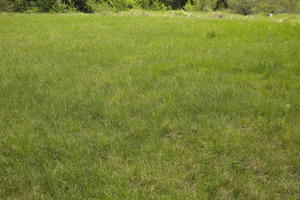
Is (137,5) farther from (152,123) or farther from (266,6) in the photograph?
(152,123)

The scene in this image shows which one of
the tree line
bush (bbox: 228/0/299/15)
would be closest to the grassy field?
bush (bbox: 228/0/299/15)

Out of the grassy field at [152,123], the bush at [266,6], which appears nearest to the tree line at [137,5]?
Answer: the bush at [266,6]

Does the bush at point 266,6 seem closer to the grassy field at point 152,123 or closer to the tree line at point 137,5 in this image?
the tree line at point 137,5

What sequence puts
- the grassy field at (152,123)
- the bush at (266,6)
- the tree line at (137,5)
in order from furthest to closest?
1. the tree line at (137,5)
2. the bush at (266,6)
3. the grassy field at (152,123)

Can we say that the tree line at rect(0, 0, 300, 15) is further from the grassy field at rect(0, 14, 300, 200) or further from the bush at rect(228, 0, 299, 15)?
the grassy field at rect(0, 14, 300, 200)

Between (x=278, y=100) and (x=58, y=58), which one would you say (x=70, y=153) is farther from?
(x=58, y=58)

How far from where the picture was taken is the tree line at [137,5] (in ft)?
62.2

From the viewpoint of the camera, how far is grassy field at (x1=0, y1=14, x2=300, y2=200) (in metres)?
2.46

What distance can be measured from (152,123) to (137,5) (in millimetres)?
23822

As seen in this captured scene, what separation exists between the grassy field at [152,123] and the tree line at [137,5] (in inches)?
569

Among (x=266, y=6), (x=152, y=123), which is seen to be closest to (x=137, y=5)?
(x=266, y=6)

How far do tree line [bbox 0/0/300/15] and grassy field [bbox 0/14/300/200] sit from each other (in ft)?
47.4

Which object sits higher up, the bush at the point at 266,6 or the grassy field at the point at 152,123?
the bush at the point at 266,6

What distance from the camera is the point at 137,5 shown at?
25.4 m
